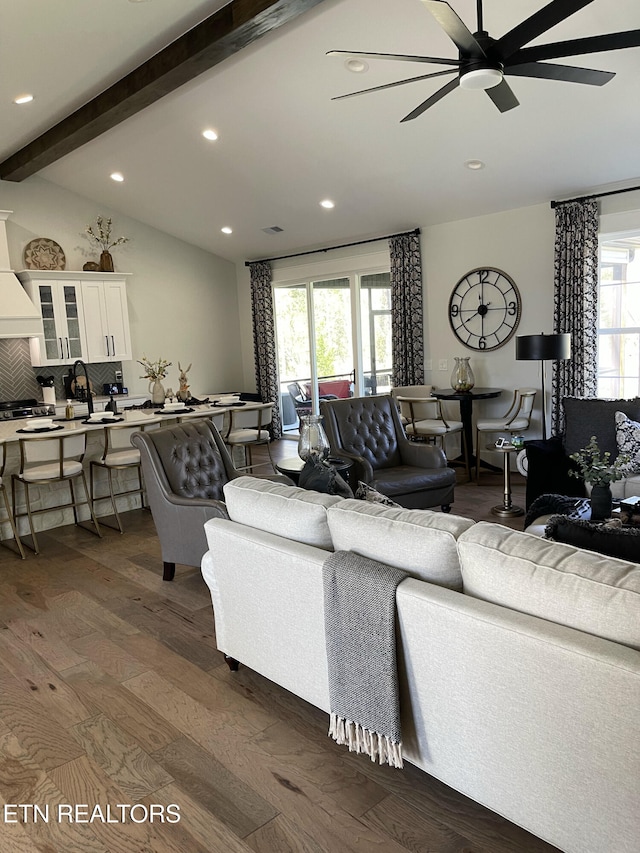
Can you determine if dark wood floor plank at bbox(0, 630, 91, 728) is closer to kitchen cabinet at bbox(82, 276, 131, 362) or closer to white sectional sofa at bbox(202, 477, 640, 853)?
white sectional sofa at bbox(202, 477, 640, 853)

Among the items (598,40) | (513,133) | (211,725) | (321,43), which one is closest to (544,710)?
(211,725)

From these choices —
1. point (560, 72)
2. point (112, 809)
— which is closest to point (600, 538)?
point (112, 809)

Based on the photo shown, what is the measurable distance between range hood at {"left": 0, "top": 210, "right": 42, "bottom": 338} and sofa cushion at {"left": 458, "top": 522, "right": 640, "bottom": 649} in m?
6.64

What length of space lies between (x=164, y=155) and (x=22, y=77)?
1.73 meters

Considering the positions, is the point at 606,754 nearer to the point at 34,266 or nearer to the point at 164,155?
the point at 164,155

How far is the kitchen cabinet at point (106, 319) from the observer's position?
8.05 meters

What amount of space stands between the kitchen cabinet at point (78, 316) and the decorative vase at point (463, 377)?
4.31 m

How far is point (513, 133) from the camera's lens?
515cm

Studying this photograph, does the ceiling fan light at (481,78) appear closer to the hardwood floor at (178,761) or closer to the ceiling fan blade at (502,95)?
the ceiling fan blade at (502,95)

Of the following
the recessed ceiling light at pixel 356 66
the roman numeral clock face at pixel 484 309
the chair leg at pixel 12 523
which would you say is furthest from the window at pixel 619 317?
the chair leg at pixel 12 523

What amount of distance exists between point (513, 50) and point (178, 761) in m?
3.13

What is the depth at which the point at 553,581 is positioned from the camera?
1692mm

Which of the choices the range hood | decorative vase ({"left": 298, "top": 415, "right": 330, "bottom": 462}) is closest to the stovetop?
the range hood

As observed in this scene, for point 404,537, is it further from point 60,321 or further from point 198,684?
point 60,321
